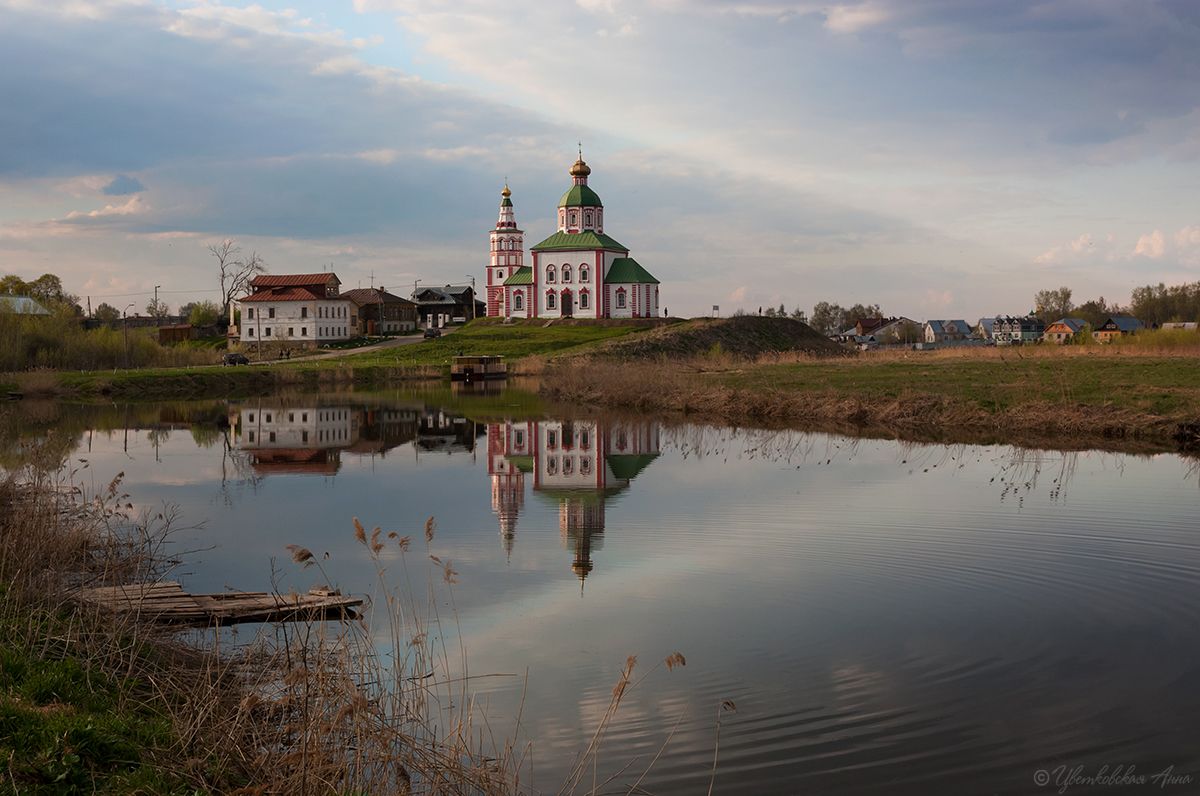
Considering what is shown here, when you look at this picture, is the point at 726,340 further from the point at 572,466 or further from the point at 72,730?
the point at 72,730

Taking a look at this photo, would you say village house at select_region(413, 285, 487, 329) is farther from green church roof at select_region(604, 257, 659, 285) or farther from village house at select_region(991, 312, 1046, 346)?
village house at select_region(991, 312, 1046, 346)

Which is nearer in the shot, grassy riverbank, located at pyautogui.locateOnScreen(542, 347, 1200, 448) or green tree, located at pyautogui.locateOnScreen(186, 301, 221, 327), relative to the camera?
grassy riverbank, located at pyautogui.locateOnScreen(542, 347, 1200, 448)

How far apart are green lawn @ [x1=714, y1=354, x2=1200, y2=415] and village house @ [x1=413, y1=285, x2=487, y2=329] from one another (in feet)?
248

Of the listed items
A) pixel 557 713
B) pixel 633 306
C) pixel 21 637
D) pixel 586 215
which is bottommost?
pixel 557 713

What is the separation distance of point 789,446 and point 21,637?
22.2 meters

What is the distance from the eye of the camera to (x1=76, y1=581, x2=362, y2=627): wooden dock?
1134cm

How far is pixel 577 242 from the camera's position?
100062mm

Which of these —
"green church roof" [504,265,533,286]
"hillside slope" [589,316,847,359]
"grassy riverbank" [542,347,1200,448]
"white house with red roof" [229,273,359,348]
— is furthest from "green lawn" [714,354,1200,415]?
"white house with red roof" [229,273,359,348]

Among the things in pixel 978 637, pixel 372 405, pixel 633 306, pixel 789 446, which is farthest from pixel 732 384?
pixel 633 306

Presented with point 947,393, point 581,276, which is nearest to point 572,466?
point 947,393

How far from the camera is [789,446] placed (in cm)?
2881

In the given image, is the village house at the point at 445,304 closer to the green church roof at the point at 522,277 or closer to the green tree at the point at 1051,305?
the green church roof at the point at 522,277

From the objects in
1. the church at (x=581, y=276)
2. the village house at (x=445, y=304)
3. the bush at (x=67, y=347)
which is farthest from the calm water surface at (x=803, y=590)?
the village house at (x=445, y=304)

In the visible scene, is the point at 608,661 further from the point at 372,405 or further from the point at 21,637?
the point at 372,405
